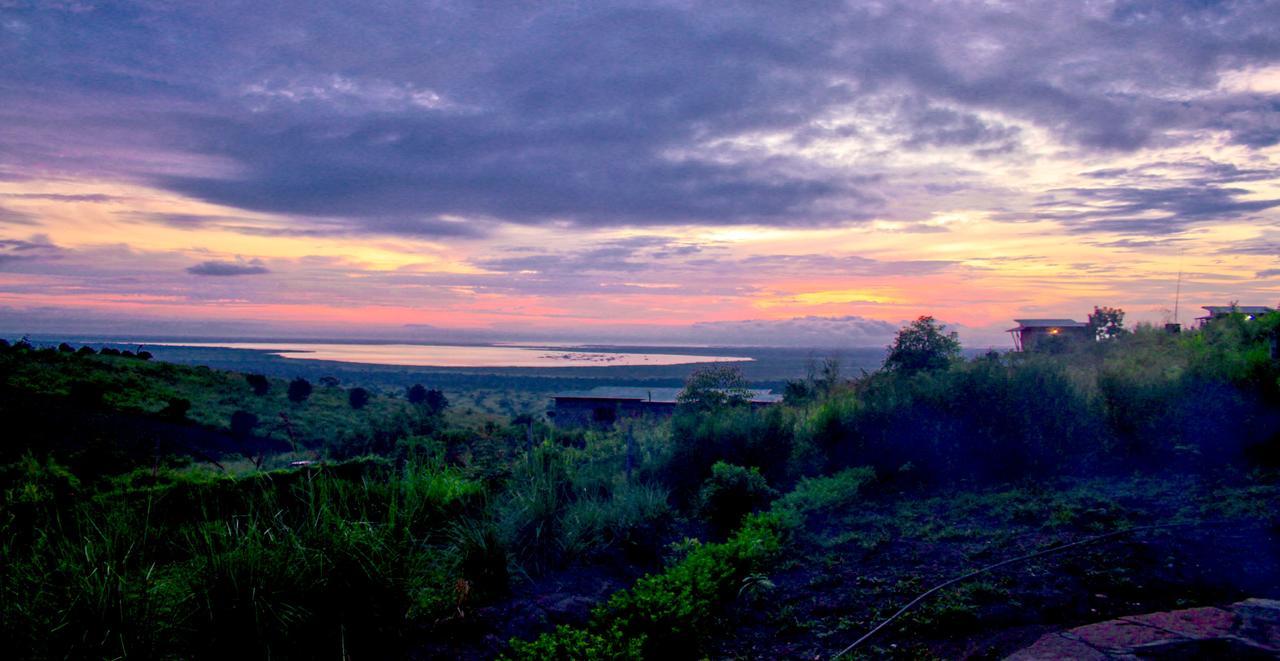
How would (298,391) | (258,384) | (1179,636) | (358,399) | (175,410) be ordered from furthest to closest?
(358,399), (298,391), (258,384), (175,410), (1179,636)

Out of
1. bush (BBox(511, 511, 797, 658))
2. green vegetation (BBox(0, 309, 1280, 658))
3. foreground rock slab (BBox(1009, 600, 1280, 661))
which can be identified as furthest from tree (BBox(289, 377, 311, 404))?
foreground rock slab (BBox(1009, 600, 1280, 661))

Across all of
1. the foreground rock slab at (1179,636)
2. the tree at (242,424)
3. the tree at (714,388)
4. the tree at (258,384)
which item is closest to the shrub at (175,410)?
the tree at (242,424)

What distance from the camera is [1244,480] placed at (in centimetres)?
810

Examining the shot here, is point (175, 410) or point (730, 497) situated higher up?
point (730, 497)

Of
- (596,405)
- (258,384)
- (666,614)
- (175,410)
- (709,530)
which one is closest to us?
(666,614)

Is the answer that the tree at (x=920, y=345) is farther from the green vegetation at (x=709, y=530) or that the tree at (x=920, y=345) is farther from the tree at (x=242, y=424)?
the tree at (x=242, y=424)

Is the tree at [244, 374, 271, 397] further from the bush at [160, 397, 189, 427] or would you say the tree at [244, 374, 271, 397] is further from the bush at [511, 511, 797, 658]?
the bush at [511, 511, 797, 658]

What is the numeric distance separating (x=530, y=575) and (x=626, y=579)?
34.3 inches

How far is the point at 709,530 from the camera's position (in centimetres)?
885

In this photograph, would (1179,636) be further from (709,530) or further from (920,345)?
(920,345)

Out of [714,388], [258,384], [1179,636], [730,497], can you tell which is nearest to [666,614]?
[1179,636]

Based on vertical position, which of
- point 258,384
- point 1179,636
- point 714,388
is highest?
point 714,388

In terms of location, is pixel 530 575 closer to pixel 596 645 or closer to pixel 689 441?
pixel 596 645

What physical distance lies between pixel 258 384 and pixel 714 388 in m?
28.0
